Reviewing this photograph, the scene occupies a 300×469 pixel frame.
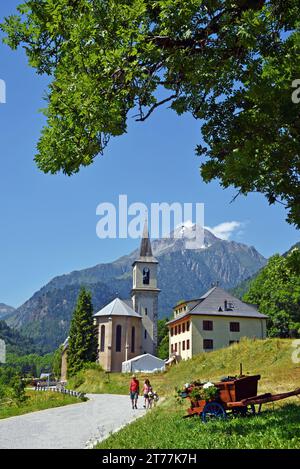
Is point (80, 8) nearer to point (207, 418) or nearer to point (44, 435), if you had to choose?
point (207, 418)

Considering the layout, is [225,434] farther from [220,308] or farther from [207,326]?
[220,308]

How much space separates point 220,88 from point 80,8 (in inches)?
153

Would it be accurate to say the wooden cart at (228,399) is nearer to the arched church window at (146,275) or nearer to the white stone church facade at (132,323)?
the white stone church facade at (132,323)

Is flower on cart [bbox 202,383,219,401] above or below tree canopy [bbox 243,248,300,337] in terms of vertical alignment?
below

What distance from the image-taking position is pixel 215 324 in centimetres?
5819

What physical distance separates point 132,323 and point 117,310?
3618mm

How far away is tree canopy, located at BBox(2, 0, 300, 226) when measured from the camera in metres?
6.99

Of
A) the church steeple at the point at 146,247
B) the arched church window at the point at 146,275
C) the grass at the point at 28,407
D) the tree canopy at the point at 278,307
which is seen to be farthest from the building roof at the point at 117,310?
the grass at the point at 28,407

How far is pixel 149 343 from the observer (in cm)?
8050

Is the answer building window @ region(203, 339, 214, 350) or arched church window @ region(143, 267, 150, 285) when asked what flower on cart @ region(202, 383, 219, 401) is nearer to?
building window @ region(203, 339, 214, 350)

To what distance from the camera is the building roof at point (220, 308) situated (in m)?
58.3

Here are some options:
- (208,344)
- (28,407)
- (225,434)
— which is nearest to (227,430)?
(225,434)

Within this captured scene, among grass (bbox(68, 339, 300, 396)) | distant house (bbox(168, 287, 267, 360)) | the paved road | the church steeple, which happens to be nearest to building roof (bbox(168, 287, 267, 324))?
distant house (bbox(168, 287, 267, 360))
